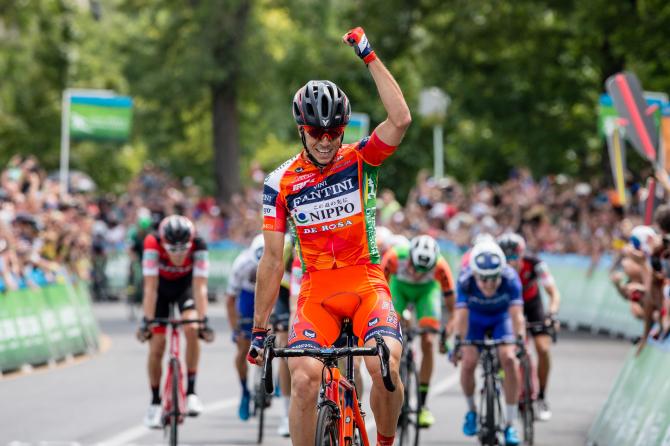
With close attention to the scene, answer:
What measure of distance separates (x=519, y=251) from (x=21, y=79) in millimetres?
40449

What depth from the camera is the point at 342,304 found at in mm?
8398

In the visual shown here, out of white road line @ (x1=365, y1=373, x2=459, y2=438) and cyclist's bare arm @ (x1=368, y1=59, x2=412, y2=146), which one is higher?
cyclist's bare arm @ (x1=368, y1=59, x2=412, y2=146)

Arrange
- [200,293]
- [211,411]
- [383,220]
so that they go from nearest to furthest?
[200,293], [211,411], [383,220]

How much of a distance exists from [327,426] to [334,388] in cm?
32

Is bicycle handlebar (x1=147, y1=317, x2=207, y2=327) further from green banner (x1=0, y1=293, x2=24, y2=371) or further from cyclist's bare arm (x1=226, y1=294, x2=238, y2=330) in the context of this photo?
green banner (x1=0, y1=293, x2=24, y2=371)

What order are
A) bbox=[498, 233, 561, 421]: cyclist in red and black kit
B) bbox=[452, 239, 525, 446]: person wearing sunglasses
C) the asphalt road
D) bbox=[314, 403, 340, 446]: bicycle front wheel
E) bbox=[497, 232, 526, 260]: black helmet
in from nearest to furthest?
bbox=[314, 403, 340, 446]: bicycle front wheel, bbox=[452, 239, 525, 446]: person wearing sunglasses, the asphalt road, bbox=[497, 232, 526, 260]: black helmet, bbox=[498, 233, 561, 421]: cyclist in red and black kit

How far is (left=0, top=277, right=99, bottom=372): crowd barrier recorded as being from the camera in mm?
19578

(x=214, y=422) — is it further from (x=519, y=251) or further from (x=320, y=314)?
(x=320, y=314)

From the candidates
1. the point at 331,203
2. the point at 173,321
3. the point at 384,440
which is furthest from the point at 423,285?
the point at 331,203

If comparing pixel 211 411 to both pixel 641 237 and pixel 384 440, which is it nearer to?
pixel 641 237

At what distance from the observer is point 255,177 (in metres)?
39.1

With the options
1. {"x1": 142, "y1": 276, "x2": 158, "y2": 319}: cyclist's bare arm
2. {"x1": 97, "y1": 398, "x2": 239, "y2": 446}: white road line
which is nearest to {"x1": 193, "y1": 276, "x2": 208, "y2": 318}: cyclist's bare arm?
{"x1": 142, "y1": 276, "x2": 158, "y2": 319}: cyclist's bare arm

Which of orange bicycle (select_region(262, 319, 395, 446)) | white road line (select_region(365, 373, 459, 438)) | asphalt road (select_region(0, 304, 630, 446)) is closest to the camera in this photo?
orange bicycle (select_region(262, 319, 395, 446))

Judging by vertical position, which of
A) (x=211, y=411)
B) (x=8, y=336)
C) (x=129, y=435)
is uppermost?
(x=8, y=336)
